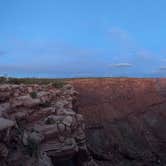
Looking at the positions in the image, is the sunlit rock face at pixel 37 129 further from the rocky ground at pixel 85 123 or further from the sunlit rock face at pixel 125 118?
the sunlit rock face at pixel 125 118

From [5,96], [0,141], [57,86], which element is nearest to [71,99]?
[57,86]

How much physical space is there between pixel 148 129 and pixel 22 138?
429 inches

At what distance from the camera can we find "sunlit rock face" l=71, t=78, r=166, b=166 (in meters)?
19.1

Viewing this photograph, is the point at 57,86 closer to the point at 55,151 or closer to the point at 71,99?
the point at 71,99

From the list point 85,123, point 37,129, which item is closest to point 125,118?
point 85,123

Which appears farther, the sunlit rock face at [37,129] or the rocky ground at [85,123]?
the rocky ground at [85,123]

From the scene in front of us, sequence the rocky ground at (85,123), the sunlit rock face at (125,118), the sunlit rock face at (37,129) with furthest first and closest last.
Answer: the sunlit rock face at (125,118), the rocky ground at (85,123), the sunlit rock face at (37,129)

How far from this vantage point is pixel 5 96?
1361 centimetres

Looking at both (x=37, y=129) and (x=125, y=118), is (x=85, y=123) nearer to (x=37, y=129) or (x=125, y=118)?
(x=125, y=118)

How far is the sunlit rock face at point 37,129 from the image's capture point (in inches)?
443

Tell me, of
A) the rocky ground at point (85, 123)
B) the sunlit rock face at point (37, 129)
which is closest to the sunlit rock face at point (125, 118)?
the rocky ground at point (85, 123)

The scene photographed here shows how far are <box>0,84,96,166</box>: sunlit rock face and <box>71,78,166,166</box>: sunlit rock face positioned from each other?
3.61 metres

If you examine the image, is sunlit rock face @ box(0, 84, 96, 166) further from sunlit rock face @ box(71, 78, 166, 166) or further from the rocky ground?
sunlit rock face @ box(71, 78, 166, 166)

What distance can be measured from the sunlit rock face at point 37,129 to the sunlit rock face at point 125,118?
3612 mm
